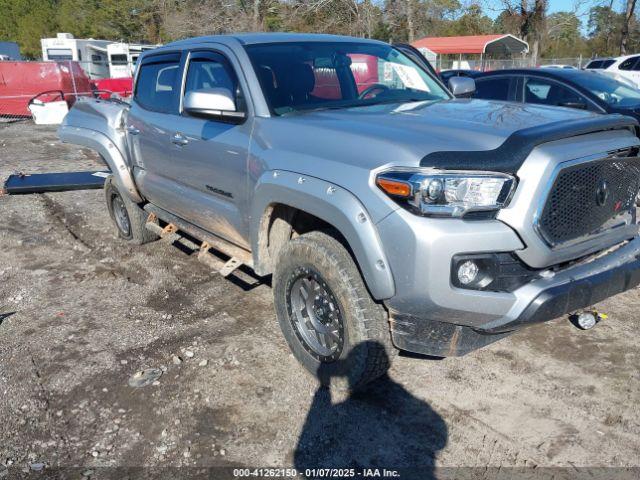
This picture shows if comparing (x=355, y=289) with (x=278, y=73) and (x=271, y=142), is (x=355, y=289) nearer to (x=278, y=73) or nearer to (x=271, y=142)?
(x=271, y=142)

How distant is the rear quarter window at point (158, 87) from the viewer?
4590 millimetres

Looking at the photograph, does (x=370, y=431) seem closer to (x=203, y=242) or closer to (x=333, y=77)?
(x=203, y=242)

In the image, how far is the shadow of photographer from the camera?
9.18 feet

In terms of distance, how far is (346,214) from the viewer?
2.77 meters

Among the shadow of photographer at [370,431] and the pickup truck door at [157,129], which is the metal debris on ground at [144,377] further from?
the pickup truck door at [157,129]

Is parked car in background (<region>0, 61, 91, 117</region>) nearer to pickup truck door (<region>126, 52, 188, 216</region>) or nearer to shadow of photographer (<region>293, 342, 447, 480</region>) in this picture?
pickup truck door (<region>126, 52, 188, 216</region>)

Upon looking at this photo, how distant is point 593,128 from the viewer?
2.84 meters

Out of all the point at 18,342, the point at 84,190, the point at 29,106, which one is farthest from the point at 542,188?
the point at 29,106

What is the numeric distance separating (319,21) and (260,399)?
2649 cm

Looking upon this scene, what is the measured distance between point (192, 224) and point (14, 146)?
1053cm

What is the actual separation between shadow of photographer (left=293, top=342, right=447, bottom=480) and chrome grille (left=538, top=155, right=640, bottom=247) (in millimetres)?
1097

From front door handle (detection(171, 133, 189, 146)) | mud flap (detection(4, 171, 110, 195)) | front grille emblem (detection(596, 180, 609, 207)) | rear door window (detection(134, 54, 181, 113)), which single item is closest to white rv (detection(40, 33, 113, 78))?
mud flap (detection(4, 171, 110, 195))

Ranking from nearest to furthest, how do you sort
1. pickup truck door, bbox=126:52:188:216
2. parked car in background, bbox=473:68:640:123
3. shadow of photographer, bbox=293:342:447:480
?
shadow of photographer, bbox=293:342:447:480
pickup truck door, bbox=126:52:188:216
parked car in background, bbox=473:68:640:123

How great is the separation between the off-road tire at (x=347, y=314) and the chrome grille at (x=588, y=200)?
0.94 metres
